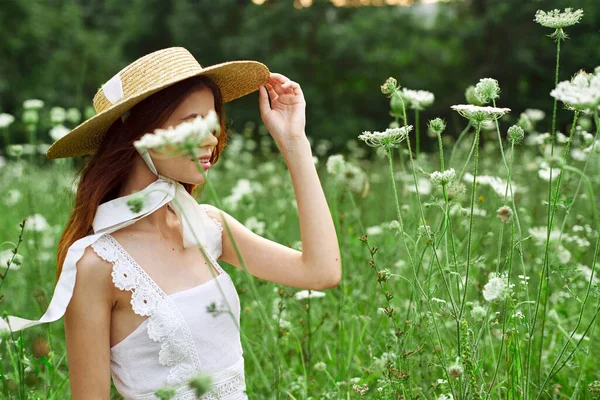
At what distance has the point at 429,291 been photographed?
1288 millimetres

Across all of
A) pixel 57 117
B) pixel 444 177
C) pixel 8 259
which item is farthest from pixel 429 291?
pixel 57 117

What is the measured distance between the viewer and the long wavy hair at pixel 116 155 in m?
1.40

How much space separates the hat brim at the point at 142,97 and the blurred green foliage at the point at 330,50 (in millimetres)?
12663

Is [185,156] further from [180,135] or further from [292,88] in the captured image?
[180,135]

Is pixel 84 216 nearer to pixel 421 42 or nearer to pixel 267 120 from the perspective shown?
pixel 267 120

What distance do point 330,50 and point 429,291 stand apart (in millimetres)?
15390

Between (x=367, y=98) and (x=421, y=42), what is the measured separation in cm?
207

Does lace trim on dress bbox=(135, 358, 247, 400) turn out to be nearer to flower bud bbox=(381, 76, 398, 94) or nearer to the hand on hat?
the hand on hat

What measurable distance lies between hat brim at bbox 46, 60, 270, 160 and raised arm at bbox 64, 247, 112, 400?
29 cm

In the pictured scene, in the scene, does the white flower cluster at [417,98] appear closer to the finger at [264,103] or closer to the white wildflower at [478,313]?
the finger at [264,103]

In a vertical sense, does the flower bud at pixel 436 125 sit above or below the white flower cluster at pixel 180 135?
below

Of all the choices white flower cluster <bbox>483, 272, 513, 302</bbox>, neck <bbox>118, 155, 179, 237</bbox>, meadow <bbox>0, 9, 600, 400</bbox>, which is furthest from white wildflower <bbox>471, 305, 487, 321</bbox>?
neck <bbox>118, 155, 179, 237</bbox>

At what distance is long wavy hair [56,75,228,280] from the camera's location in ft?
4.59

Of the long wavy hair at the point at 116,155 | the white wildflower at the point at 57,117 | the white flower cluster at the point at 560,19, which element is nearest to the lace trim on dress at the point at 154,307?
the long wavy hair at the point at 116,155
